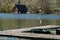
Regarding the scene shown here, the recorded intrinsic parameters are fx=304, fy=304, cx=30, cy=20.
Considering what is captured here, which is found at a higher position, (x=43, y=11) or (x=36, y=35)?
(x=36, y=35)

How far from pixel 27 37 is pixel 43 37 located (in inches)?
49.9

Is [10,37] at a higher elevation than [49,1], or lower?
higher

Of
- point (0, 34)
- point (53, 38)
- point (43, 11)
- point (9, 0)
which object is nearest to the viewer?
point (53, 38)

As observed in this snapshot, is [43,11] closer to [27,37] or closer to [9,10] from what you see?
[9,10]

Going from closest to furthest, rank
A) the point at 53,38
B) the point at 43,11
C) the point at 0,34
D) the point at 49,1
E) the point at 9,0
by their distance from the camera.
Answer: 1. the point at 53,38
2. the point at 0,34
3. the point at 43,11
4. the point at 49,1
5. the point at 9,0

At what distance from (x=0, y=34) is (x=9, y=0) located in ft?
444

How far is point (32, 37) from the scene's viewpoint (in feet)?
75.2

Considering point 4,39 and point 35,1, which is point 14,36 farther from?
point 35,1

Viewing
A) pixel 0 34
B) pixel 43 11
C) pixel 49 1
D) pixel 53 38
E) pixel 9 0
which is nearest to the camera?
pixel 53 38

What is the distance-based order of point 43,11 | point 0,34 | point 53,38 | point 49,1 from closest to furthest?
point 53,38 < point 0,34 < point 43,11 < point 49,1

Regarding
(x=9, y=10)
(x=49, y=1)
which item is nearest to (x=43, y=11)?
(x=9, y=10)

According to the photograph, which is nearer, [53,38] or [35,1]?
[53,38]

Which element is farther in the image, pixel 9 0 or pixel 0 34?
pixel 9 0

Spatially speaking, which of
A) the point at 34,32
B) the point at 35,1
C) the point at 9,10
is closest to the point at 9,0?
the point at 35,1
